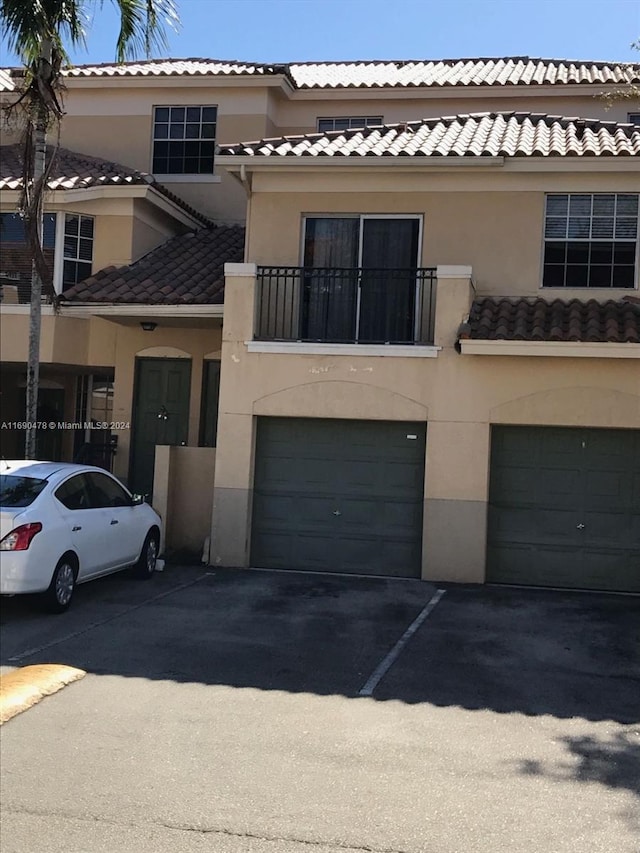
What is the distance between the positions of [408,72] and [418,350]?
34.1 feet

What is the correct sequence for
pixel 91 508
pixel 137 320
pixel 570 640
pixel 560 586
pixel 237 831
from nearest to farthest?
pixel 237 831, pixel 570 640, pixel 91 508, pixel 560 586, pixel 137 320

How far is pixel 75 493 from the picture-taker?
10711 mm

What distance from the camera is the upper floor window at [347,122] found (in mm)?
19328

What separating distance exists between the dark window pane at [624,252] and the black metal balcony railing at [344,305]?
8.75 ft

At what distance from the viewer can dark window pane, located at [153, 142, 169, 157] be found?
1881 centimetres

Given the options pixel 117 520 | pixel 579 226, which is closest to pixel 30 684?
pixel 117 520

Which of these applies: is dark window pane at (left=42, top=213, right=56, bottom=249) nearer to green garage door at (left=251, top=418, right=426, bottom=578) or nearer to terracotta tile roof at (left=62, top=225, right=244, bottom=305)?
terracotta tile roof at (left=62, top=225, right=244, bottom=305)

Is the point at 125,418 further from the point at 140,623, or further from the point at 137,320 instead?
the point at 140,623

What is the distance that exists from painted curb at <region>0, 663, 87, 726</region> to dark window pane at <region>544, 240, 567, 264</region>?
8897mm

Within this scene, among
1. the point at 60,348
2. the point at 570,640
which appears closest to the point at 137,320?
the point at 60,348

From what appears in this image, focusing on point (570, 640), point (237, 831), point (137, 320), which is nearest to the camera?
point (237, 831)

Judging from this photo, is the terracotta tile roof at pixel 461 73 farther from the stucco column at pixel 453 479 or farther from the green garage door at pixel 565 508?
the green garage door at pixel 565 508

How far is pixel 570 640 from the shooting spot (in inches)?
376

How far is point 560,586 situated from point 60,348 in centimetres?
876
